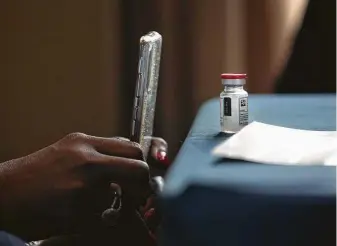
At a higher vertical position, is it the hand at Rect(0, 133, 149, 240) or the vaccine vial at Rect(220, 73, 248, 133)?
the vaccine vial at Rect(220, 73, 248, 133)

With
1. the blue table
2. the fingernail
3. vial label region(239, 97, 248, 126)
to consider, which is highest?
vial label region(239, 97, 248, 126)

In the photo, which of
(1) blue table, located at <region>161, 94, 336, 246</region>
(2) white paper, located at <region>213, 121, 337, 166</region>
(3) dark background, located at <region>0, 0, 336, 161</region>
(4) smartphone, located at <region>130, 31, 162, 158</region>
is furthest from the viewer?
(3) dark background, located at <region>0, 0, 336, 161</region>

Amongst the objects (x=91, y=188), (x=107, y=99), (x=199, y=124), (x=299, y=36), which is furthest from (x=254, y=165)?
(x=107, y=99)

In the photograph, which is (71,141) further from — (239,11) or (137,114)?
(239,11)

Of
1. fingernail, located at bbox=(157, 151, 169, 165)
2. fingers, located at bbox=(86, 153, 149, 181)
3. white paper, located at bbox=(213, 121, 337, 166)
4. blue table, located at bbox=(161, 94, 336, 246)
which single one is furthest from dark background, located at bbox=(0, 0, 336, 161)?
blue table, located at bbox=(161, 94, 336, 246)

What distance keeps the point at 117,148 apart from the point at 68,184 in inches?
2.6

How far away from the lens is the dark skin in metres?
0.62

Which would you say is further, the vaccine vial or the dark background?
the dark background

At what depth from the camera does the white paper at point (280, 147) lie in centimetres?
61

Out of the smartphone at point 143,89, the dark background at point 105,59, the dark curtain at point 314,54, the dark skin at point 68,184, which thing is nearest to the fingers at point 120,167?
the dark skin at point 68,184

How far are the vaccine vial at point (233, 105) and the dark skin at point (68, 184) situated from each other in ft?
0.60

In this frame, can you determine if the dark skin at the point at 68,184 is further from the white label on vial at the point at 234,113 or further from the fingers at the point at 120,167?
the white label on vial at the point at 234,113

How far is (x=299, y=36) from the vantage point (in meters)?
1.78

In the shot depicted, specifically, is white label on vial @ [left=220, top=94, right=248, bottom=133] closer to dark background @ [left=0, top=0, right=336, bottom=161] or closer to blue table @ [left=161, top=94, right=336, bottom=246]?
blue table @ [left=161, top=94, right=336, bottom=246]
